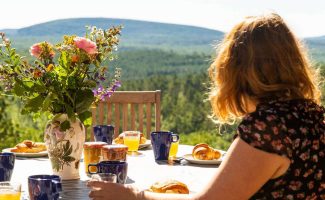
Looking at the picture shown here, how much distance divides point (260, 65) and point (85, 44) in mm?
806

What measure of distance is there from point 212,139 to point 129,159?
17.6 ft

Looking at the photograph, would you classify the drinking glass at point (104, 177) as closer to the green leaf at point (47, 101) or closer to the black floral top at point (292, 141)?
the black floral top at point (292, 141)

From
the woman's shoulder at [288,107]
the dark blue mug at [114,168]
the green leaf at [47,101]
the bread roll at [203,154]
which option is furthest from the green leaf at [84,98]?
the woman's shoulder at [288,107]

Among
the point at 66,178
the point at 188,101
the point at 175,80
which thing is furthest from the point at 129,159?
the point at 175,80

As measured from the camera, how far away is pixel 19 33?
22.2m

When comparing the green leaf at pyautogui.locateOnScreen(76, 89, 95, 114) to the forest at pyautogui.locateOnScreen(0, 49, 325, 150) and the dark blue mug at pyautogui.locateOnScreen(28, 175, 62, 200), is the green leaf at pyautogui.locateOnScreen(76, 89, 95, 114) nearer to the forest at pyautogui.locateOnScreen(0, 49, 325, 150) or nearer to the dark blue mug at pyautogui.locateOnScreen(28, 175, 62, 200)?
the dark blue mug at pyautogui.locateOnScreen(28, 175, 62, 200)

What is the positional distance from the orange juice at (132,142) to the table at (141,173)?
6 centimetres

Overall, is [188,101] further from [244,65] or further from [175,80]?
[244,65]

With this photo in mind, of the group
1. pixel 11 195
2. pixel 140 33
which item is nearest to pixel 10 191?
pixel 11 195

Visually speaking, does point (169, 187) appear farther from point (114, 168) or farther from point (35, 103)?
point (35, 103)

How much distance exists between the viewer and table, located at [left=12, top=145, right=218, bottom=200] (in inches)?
82.7

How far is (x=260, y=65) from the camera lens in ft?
5.08

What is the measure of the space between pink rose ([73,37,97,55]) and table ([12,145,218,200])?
45 cm

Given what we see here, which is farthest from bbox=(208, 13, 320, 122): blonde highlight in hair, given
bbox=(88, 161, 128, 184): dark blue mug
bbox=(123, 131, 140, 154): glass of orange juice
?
bbox=(123, 131, 140, 154): glass of orange juice
